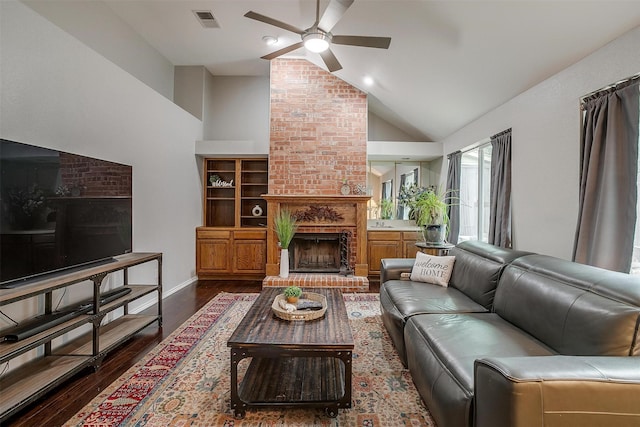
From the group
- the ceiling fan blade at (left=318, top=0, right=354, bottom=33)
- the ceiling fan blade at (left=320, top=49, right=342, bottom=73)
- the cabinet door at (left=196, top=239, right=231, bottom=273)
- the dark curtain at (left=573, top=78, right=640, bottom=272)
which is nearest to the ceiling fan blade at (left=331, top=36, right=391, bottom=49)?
the ceiling fan blade at (left=318, top=0, right=354, bottom=33)

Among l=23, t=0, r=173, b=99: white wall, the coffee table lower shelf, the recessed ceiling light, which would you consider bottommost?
the coffee table lower shelf

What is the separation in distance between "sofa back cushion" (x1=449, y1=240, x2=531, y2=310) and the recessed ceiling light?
3.80m

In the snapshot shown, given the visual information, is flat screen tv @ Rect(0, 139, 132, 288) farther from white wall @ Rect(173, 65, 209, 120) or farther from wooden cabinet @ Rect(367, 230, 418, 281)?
wooden cabinet @ Rect(367, 230, 418, 281)

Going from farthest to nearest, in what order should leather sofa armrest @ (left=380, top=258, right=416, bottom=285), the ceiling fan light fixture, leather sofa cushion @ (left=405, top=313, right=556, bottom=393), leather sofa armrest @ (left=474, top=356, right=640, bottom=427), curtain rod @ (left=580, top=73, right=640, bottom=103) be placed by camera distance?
1. leather sofa armrest @ (left=380, top=258, right=416, bottom=285)
2. the ceiling fan light fixture
3. curtain rod @ (left=580, top=73, right=640, bottom=103)
4. leather sofa cushion @ (left=405, top=313, right=556, bottom=393)
5. leather sofa armrest @ (left=474, top=356, right=640, bottom=427)

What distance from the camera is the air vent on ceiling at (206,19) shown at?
150 inches

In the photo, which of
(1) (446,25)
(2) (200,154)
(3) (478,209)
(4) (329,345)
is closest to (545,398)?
(4) (329,345)

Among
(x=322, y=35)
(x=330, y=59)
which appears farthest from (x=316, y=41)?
(x=330, y=59)

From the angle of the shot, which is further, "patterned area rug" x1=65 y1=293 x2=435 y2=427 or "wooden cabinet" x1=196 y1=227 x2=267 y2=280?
"wooden cabinet" x1=196 y1=227 x2=267 y2=280

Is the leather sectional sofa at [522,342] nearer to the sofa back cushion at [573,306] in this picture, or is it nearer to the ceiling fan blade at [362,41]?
the sofa back cushion at [573,306]

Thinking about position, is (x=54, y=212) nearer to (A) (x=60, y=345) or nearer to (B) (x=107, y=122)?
(A) (x=60, y=345)

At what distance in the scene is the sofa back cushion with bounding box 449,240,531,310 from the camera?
2496 mm

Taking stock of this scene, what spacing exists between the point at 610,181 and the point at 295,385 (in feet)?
8.69

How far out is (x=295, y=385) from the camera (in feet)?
6.82

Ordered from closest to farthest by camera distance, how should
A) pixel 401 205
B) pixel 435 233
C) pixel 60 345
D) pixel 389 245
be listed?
pixel 60 345
pixel 435 233
pixel 389 245
pixel 401 205
